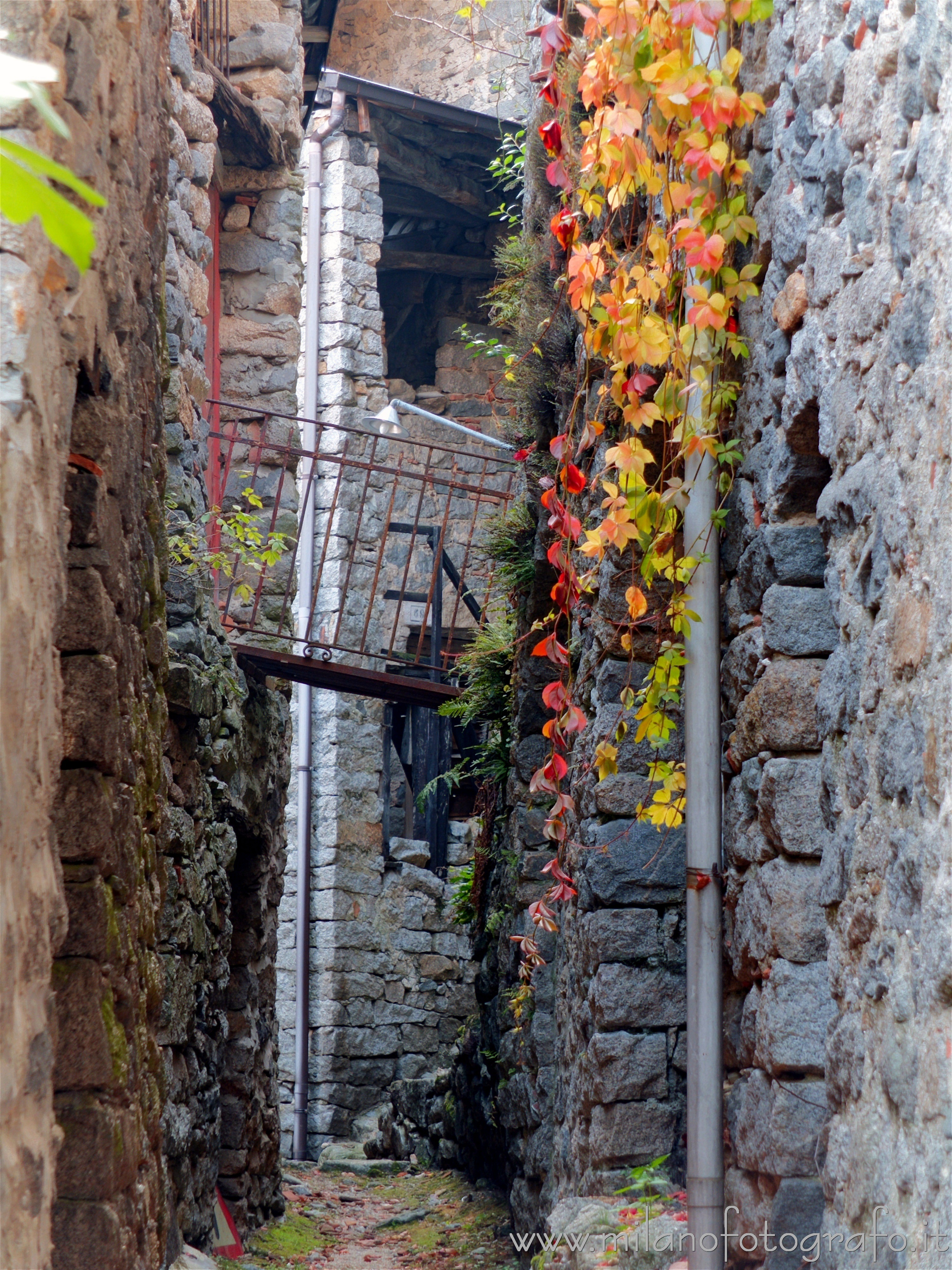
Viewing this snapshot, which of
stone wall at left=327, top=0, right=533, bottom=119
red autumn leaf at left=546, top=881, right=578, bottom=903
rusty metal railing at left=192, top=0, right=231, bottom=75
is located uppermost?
stone wall at left=327, top=0, right=533, bottom=119

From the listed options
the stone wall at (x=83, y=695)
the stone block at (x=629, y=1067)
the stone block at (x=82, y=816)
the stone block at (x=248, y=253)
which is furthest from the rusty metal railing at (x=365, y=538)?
the stone block at (x=82, y=816)

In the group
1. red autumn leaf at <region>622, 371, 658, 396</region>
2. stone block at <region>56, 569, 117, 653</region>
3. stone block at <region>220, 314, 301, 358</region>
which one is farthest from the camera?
stone block at <region>220, 314, 301, 358</region>

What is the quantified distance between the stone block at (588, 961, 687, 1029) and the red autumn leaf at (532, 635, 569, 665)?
0.80m

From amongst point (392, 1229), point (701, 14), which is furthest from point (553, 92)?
point (392, 1229)

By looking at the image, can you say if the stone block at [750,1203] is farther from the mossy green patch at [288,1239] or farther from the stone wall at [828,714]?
the mossy green patch at [288,1239]

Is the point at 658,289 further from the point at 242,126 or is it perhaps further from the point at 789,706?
the point at 242,126

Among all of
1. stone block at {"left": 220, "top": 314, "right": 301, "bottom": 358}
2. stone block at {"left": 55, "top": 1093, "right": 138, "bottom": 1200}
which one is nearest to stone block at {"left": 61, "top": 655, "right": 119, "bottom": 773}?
A: stone block at {"left": 55, "top": 1093, "right": 138, "bottom": 1200}

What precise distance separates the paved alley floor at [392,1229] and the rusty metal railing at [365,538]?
2.44 metres

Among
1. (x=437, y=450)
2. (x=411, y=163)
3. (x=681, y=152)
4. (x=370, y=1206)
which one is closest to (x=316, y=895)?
(x=370, y=1206)

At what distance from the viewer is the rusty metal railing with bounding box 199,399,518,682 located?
6.22m

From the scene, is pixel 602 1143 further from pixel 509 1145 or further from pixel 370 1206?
pixel 370 1206

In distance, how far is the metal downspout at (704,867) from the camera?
8.49 ft

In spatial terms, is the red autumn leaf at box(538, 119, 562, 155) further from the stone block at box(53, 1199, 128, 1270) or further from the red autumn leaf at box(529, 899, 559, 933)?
the stone block at box(53, 1199, 128, 1270)

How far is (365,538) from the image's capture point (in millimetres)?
8820
